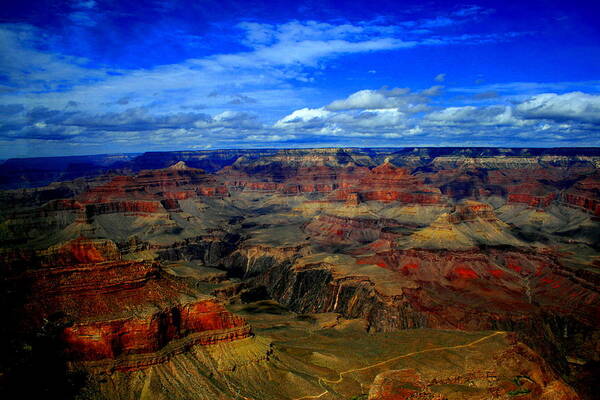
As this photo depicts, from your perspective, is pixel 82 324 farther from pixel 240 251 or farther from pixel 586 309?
pixel 240 251

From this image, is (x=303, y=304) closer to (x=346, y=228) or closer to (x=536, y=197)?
(x=346, y=228)

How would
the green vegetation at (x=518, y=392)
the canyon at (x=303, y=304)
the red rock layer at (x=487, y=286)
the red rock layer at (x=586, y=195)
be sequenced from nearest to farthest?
the canyon at (x=303, y=304) < the green vegetation at (x=518, y=392) < the red rock layer at (x=487, y=286) < the red rock layer at (x=586, y=195)

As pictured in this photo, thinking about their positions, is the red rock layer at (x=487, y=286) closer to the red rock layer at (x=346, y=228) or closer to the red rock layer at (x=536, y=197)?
the red rock layer at (x=346, y=228)

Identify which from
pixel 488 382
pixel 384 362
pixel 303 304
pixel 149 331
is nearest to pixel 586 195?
pixel 303 304

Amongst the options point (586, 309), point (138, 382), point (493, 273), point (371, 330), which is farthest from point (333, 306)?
point (138, 382)

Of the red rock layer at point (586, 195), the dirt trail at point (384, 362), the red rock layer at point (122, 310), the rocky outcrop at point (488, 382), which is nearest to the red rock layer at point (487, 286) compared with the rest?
the dirt trail at point (384, 362)

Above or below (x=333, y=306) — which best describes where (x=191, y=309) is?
above

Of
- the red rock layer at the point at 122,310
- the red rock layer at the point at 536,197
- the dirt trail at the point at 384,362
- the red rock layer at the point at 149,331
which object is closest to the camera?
the red rock layer at the point at 149,331

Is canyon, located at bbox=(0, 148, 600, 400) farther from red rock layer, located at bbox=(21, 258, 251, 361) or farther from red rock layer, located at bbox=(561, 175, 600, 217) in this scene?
red rock layer, located at bbox=(561, 175, 600, 217)
